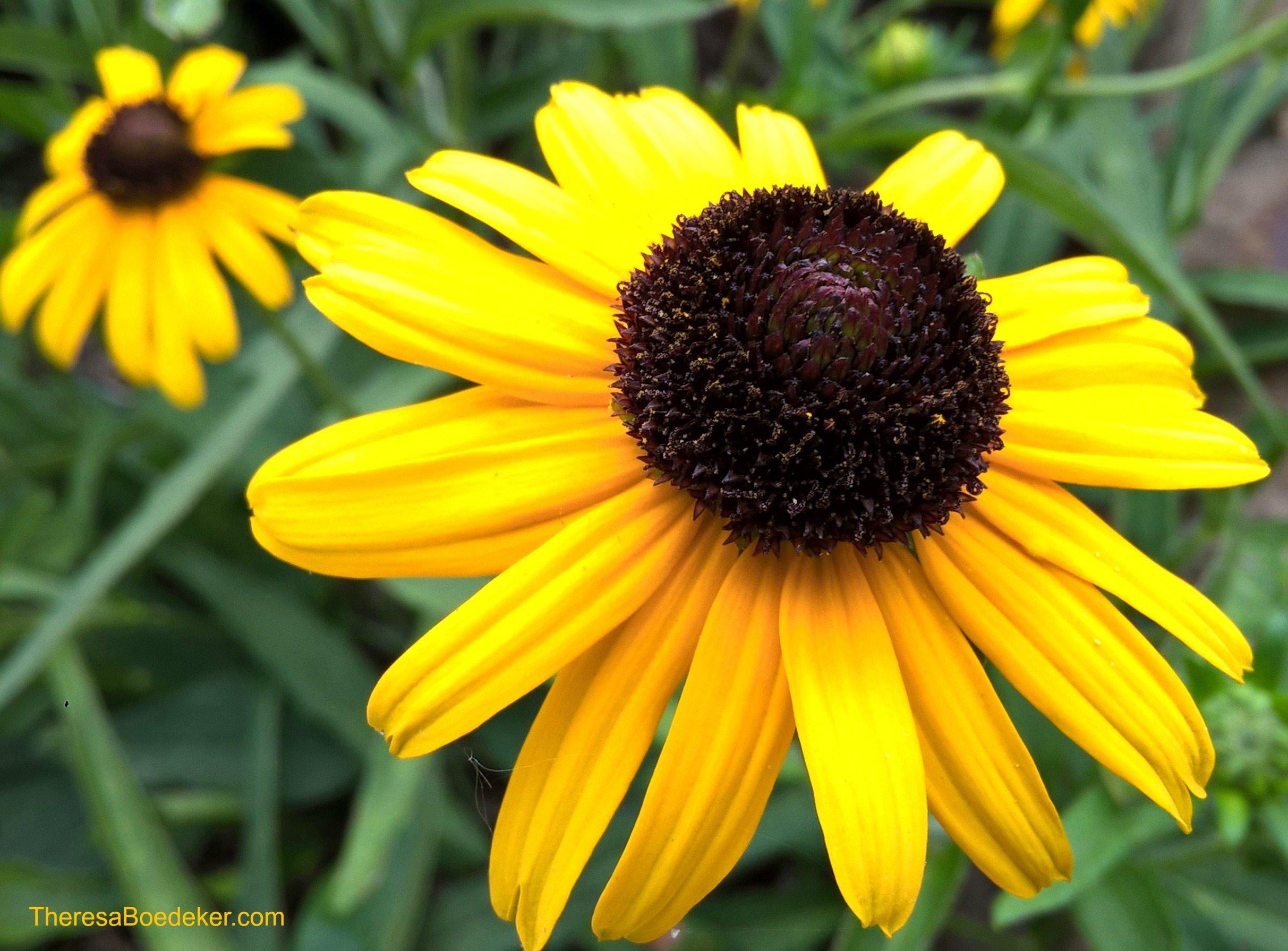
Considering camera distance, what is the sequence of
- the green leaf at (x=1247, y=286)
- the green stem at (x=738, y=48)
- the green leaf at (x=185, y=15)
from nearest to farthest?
the green leaf at (x=185, y=15) < the green leaf at (x=1247, y=286) < the green stem at (x=738, y=48)

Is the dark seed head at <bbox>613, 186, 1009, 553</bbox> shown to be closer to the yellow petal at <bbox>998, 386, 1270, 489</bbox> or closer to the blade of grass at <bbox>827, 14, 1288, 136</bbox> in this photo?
the yellow petal at <bbox>998, 386, 1270, 489</bbox>

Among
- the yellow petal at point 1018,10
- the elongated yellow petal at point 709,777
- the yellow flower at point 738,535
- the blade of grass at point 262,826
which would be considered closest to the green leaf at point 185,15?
the yellow flower at point 738,535

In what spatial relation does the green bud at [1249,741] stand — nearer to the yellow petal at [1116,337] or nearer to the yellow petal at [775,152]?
the yellow petal at [1116,337]

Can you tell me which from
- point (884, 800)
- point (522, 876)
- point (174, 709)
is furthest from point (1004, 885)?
point (174, 709)

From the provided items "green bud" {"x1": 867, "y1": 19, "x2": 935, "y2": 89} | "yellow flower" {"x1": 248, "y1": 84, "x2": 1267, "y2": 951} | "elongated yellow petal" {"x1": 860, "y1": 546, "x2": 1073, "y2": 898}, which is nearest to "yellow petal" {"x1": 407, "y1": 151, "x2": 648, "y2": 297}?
"yellow flower" {"x1": 248, "y1": 84, "x2": 1267, "y2": 951}

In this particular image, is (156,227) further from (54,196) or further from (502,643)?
(502,643)

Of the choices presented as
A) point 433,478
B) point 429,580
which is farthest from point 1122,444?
point 429,580
